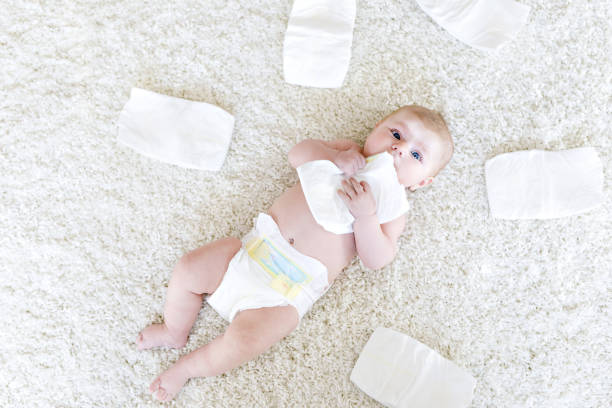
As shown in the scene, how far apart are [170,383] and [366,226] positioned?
0.51m

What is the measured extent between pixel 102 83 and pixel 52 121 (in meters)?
0.14

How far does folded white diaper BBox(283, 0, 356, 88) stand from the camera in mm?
1099

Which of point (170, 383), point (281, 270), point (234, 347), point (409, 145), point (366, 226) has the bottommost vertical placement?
point (170, 383)

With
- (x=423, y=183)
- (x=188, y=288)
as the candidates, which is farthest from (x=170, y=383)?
(x=423, y=183)

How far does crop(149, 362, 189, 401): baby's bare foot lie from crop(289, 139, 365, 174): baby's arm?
1.59 feet

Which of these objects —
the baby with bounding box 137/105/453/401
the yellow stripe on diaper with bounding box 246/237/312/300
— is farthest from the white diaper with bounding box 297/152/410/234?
the yellow stripe on diaper with bounding box 246/237/312/300

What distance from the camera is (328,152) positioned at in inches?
39.6

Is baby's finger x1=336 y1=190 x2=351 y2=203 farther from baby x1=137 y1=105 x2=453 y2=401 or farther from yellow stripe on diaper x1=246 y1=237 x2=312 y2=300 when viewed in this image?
yellow stripe on diaper x1=246 y1=237 x2=312 y2=300

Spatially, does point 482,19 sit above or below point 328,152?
above

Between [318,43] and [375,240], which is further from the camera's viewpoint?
[318,43]

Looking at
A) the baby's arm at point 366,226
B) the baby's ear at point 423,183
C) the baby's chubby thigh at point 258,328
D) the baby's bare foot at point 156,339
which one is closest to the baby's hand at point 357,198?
the baby's arm at point 366,226

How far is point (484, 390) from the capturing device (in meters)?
1.02

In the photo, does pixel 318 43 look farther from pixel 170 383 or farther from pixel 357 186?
pixel 170 383

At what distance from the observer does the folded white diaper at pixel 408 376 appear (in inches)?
38.1
